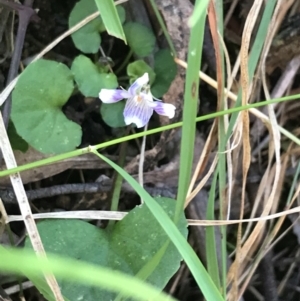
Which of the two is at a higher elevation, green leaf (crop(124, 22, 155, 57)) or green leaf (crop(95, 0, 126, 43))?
green leaf (crop(95, 0, 126, 43))

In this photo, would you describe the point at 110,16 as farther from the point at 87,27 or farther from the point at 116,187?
the point at 116,187

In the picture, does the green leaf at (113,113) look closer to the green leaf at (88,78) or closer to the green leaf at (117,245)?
the green leaf at (88,78)

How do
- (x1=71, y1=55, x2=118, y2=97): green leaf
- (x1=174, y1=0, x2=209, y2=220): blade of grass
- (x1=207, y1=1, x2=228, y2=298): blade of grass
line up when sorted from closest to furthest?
(x1=174, y1=0, x2=209, y2=220): blade of grass
(x1=207, y1=1, x2=228, y2=298): blade of grass
(x1=71, y1=55, x2=118, y2=97): green leaf

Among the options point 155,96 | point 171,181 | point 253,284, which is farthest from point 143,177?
point 253,284

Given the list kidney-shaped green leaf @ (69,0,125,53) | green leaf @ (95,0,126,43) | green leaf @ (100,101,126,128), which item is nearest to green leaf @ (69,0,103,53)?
kidney-shaped green leaf @ (69,0,125,53)

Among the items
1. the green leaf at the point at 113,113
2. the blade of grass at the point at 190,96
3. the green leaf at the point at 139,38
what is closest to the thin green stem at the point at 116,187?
the green leaf at the point at 113,113

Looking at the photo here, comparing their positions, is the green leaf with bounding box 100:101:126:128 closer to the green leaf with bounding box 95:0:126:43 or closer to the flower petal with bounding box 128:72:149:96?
the flower petal with bounding box 128:72:149:96

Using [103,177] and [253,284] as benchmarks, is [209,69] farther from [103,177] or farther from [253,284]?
[253,284]
